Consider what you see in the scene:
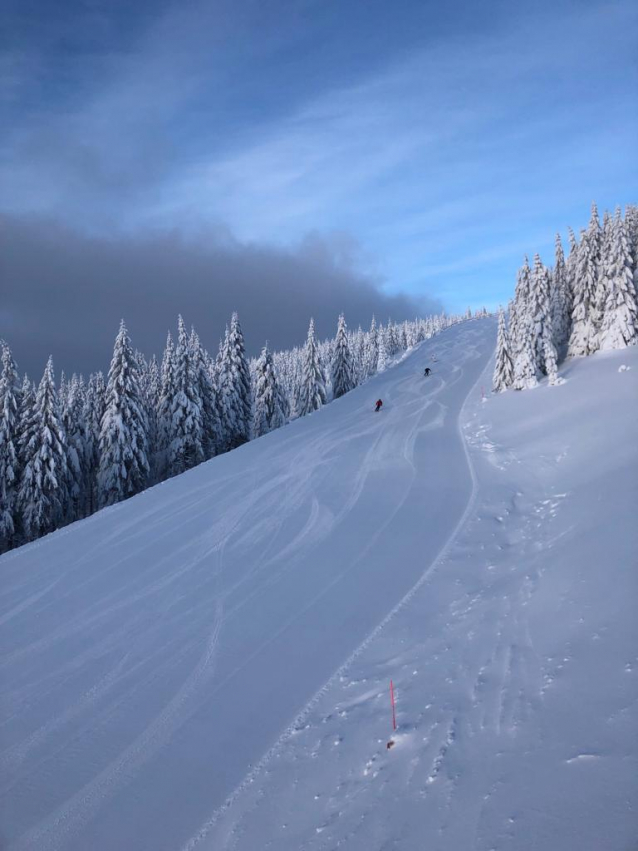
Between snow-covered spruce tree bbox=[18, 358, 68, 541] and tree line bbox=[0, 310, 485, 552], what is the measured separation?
0.25 ft

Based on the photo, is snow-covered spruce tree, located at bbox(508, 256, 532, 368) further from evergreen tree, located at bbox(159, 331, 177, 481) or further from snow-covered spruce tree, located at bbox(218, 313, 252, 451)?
evergreen tree, located at bbox(159, 331, 177, 481)

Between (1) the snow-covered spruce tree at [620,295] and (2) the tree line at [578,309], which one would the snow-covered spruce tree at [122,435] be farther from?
(1) the snow-covered spruce tree at [620,295]

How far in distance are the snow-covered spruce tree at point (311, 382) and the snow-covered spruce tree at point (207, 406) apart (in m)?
11.8

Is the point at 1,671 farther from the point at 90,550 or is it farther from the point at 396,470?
the point at 396,470

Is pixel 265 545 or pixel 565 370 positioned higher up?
pixel 565 370

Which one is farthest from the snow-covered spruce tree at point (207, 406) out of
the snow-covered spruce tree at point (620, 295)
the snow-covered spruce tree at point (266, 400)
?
the snow-covered spruce tree at point (620, 295)

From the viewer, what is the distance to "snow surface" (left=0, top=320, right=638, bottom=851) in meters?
6.47

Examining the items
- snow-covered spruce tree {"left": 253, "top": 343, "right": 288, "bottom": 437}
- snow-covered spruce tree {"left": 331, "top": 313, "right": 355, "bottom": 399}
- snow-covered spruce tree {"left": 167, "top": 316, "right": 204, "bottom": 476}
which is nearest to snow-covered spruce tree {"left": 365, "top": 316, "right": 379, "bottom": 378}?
snow-covered spruce tree {"left": 331, "top": 313, "right": 355, "bottom": 399}

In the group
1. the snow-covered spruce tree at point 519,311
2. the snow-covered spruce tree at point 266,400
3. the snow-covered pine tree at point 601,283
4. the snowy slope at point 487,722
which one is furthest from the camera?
the snow-covered spruce tree at point 266,400

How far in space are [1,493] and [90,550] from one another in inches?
861

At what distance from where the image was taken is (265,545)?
60.7 ft

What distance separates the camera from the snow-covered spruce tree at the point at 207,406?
47.6 metres

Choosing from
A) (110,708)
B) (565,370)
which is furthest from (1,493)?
(565,370)

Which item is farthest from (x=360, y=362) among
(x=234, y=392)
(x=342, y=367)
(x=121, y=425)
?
(x=121, y=425)
